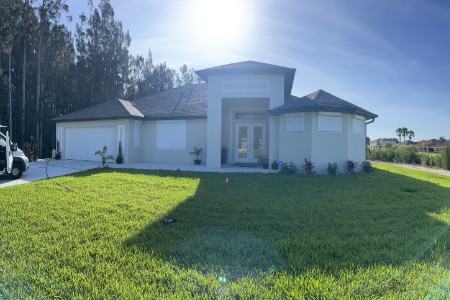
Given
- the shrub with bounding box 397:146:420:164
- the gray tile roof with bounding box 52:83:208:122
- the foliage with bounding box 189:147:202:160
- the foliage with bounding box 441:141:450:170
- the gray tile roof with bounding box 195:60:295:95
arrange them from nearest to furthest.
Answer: the gray tile roof with bounding box 195:60:295:95 → the foliage with bounding box 189:147:202:160 → the gray tile roof with bounding box 52:83:208:122 → the foliage with bounding box 441:141:450:170 → the shrub with bounding box 397:146:420:164

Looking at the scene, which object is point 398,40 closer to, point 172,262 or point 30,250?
point 172,262

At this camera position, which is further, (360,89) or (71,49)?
(71,49)

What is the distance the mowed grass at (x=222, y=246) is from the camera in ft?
10.1

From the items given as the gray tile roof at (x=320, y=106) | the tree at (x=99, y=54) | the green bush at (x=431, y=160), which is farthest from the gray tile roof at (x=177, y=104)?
the green bush at (x=431, y=160)

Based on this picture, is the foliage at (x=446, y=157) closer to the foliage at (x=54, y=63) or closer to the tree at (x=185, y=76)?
the foliage at (x=54, y=63)

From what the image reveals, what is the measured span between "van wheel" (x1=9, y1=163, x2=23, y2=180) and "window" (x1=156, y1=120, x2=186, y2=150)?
8330 millimetres

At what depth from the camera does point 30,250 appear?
398 centimetres

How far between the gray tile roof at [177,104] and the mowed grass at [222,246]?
10.3 m

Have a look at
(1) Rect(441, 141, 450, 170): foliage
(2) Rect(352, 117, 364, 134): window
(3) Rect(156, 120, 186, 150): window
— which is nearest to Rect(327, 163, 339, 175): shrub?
(2) Rect(352, 117, 364, 134): window

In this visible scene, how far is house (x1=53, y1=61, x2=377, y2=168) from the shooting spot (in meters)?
13.4

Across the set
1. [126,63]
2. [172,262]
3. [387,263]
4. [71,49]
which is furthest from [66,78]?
[387,263]

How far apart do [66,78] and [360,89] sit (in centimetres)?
2710

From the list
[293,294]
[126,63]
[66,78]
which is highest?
[126,63]

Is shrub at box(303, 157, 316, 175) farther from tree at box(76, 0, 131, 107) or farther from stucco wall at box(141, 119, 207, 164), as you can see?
tree at box(76, 0, 131, 107)
